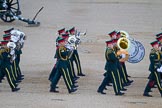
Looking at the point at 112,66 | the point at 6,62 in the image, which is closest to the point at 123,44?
the point at 112,66

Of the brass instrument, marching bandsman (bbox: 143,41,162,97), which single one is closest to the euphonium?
the brass instrument

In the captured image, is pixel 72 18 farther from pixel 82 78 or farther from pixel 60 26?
pixel 82 78

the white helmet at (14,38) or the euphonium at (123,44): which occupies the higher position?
the euphonium at (123,44)

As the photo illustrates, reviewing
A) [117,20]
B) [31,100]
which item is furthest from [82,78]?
[117,20]

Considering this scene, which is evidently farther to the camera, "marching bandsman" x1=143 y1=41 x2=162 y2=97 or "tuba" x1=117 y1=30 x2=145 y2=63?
"tuba" x1=117 y1=30 x2=145 y2=63

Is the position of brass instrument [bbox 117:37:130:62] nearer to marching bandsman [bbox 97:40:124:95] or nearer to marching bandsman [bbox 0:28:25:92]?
marching bandsman [bbox 97:40:124:95]

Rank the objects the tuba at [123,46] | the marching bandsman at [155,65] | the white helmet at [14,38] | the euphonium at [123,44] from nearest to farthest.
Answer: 1. the marching bandsman at [155,65]
2. the tuba at [123,46]
3. the euphonium at [123,44]
4. the white helmet at [14,38]

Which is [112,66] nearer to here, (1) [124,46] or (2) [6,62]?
(1) [124,46]

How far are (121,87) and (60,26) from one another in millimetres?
12533

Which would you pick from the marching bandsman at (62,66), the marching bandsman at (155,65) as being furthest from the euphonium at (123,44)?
the marching bandsman at (62,66)

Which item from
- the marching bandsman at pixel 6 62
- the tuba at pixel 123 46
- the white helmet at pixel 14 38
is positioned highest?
the tuba at pixel 123 46

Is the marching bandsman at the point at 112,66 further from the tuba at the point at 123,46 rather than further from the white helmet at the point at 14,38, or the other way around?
the white helmet at the point at 14,38

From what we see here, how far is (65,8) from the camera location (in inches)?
1412

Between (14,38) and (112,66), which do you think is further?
(14,38)
